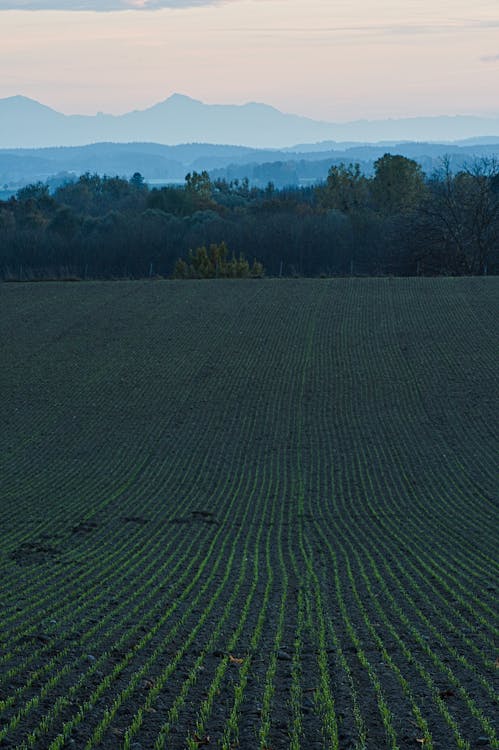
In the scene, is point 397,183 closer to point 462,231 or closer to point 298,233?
point 298,233

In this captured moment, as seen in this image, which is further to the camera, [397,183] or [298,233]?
[397,183]

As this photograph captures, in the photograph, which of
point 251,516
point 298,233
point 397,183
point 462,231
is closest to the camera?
point 251,516

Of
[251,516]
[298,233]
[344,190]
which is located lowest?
[251,516]

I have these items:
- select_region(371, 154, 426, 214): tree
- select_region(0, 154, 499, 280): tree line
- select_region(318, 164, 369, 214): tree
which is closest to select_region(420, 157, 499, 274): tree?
select_region(0, 154, 499, 280): tree line

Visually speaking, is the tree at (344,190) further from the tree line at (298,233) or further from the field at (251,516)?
the field at (251,516)

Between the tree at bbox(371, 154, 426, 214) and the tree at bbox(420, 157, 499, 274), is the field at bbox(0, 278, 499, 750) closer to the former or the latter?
the tree at bbox(420, 157, 499, 274)

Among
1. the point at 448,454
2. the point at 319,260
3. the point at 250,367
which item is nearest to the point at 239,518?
the point at 448,454

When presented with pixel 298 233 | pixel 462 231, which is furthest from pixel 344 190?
pixel 462 231
